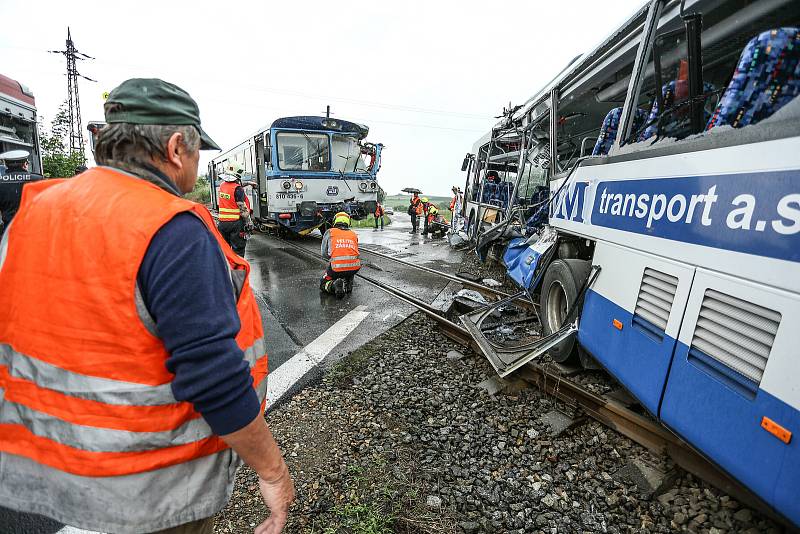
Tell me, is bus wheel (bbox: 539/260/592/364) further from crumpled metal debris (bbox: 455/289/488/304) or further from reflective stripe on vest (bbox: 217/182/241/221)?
reflective stripe on vest (bbox: 217/182/241/221)

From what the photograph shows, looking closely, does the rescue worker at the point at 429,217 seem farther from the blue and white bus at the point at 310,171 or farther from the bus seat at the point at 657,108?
the bus seat at the point at 657,108

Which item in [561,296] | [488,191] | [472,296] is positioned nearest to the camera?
[561,296]

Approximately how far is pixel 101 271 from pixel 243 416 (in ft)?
1.78

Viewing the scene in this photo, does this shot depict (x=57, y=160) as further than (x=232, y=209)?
Yes

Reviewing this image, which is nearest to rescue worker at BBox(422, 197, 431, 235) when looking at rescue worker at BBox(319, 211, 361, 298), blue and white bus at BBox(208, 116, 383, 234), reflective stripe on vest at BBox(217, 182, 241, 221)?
blue and white bus at BBox(208, 116, 383, 234)

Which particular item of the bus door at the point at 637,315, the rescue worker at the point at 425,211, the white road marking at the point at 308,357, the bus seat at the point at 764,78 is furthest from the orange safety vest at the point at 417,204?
the bus seat at the point at 764,78

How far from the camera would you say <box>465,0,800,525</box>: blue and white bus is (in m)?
1.63

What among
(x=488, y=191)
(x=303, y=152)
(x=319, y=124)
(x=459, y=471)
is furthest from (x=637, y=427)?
(x=319, y=124)

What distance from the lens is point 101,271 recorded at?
39.5 inches

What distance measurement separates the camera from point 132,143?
1.20 metres

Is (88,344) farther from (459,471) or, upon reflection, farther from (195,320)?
(459,471)

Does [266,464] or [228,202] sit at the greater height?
[228,202]

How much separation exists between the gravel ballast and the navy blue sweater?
1589 millimetres

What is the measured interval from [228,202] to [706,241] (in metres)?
7.89
